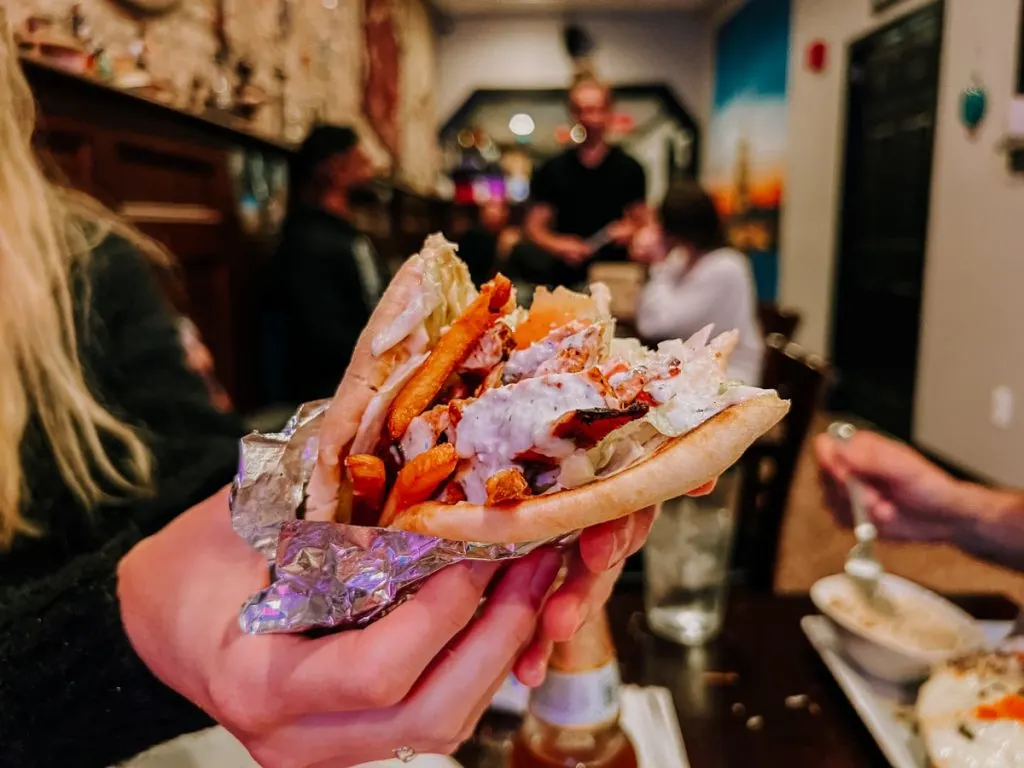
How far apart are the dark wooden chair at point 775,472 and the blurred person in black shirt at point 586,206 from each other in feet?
9.36

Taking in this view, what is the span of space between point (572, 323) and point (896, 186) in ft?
15.9

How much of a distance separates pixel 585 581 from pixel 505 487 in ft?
0.43

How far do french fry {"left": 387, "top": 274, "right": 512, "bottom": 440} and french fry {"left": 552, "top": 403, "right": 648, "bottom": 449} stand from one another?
0.11 meters

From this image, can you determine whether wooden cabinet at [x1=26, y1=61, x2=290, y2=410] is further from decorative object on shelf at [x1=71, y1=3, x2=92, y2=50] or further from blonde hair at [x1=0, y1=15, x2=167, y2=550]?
blonde hair at [x1=0, y1=15, x2=167, y2=550]

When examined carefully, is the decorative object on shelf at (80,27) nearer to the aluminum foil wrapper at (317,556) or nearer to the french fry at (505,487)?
the aluminum foil wrapper at (317,556)

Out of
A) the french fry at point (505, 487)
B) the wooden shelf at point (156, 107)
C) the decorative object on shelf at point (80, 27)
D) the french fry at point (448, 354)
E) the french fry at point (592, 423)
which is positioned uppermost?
the decorative object on shelf at point (80, 27)

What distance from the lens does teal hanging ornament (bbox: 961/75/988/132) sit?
3.71 meters

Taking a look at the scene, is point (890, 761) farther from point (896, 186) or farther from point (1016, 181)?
point (896, 186)

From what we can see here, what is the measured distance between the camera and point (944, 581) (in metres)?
3.00

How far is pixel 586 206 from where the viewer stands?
4922 millimetres

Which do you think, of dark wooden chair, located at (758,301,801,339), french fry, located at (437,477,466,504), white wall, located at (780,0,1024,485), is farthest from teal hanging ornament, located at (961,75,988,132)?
french fry, located at (437,477,466,504)

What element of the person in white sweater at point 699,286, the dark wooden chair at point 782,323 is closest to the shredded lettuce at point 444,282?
the person in white sweater at point 699,286

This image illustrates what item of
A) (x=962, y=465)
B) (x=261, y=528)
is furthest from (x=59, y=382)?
(x=962, y=465)

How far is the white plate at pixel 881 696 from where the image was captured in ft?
2.64
